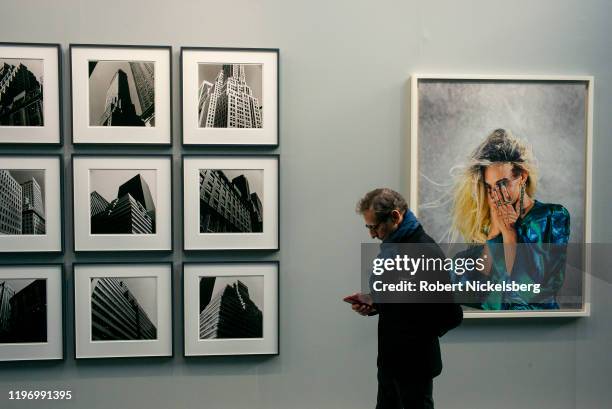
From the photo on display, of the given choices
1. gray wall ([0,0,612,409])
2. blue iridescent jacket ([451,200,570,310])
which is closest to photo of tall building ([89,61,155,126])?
gray wall ([0,0,612,409])

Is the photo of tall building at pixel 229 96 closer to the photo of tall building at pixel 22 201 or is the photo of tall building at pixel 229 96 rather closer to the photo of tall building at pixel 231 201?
the photo of tall building at pixel 231 201

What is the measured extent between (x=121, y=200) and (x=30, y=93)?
0.64 metres

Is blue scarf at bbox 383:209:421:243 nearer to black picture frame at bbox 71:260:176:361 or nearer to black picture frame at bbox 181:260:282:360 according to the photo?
black picture frame at bbox 181:260:282:360

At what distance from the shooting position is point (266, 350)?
2492 mm

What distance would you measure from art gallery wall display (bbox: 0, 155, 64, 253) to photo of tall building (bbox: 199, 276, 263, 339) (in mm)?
727

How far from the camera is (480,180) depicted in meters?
2.50

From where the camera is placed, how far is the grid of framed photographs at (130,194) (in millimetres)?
2383

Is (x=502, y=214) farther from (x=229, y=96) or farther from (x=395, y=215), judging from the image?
(x=229, y=96)

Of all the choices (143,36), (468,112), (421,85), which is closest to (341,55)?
(421,85)

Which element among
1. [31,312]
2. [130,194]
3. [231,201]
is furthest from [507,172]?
[31,312]

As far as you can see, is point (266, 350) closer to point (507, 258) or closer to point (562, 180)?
point (507, 258)

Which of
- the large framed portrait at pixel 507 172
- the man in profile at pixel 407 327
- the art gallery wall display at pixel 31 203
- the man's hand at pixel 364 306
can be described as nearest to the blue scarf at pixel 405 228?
the man in profile at pixel 407 327

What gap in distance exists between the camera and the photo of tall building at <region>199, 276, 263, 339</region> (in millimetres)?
2465

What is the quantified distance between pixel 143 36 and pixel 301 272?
4.40 ft
